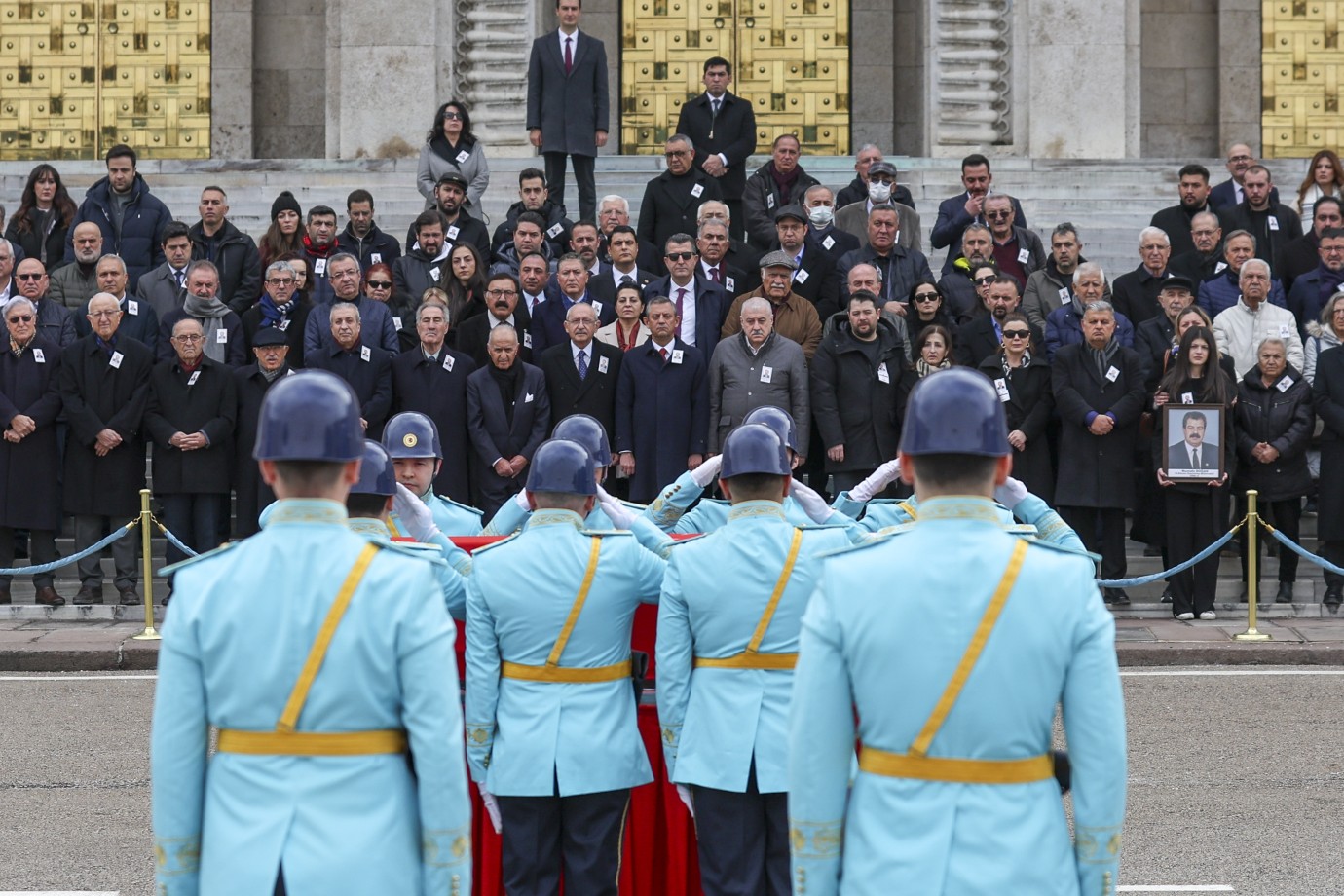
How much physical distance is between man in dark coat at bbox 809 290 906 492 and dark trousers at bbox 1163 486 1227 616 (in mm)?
2198

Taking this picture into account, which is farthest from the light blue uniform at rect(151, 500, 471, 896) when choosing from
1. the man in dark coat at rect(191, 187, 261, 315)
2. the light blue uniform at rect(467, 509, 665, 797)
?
the man in dark coat at rect(191, 187, 261, 315)

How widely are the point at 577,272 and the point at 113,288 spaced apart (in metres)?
3.69

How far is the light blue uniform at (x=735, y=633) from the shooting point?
6.75 m

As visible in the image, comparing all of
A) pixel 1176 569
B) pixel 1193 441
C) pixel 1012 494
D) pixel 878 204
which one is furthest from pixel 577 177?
pixel 1012 494

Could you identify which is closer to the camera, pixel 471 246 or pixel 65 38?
pixel 471 246

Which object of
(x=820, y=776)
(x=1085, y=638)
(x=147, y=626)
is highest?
(x=1085, y=638)

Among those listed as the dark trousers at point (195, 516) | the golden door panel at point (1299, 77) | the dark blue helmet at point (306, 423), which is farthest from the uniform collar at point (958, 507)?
the golden door panel at point (1299, 77)

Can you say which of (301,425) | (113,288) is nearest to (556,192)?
(113,288)

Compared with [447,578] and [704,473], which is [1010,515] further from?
[447,578]

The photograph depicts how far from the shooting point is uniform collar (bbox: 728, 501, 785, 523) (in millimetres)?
6789

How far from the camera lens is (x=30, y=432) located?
15.1 metres

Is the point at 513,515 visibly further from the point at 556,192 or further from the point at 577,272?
the point at 556,192

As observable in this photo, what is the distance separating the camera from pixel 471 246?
51.5ft

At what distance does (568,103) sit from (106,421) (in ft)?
18.3
